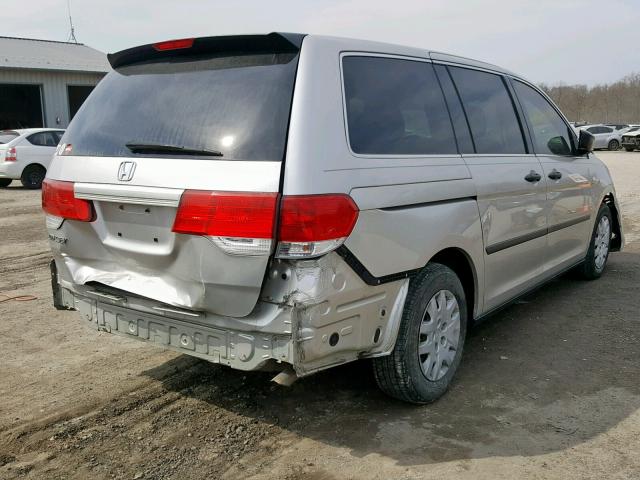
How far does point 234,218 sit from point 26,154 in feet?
46.8

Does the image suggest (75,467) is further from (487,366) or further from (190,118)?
(487,366)

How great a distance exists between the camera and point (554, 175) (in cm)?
472

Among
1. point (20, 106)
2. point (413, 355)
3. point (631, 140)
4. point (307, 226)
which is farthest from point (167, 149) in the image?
point (631, 140)

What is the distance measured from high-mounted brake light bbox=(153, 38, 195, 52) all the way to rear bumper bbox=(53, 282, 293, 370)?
134 cm

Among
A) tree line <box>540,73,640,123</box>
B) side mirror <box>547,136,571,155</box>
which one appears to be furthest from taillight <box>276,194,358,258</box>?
tree line <box>540,73,640,123</box>

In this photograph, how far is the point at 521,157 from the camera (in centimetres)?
435

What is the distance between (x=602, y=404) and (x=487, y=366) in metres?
0.75

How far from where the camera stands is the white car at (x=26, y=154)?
48.8 feet

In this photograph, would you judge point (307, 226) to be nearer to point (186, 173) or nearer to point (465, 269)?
point (186, 173)

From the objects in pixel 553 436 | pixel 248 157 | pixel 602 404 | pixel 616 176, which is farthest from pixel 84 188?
pixel 616 176

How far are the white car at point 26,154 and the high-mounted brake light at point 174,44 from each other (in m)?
13.0

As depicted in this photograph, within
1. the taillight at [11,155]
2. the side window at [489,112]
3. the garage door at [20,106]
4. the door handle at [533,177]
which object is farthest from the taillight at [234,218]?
the garage door at [20,106]

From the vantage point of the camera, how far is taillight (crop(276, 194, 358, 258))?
8.51 ft

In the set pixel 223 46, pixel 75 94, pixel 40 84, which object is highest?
pixel 40 84
